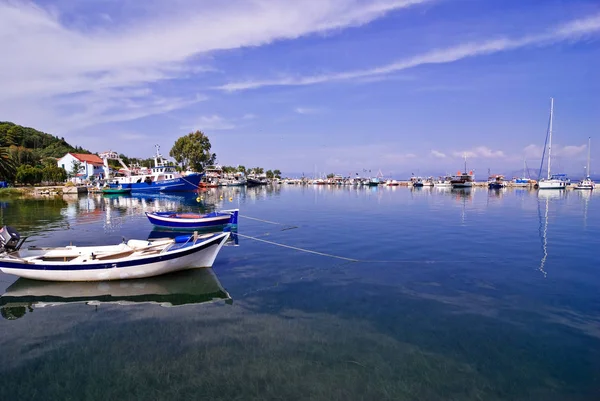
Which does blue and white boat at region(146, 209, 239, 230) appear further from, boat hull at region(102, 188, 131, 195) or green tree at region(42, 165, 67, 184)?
green tree at region(42, 165, 67, 184)

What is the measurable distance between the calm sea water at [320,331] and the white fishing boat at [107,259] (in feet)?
1.76

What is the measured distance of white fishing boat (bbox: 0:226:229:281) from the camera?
14055mm

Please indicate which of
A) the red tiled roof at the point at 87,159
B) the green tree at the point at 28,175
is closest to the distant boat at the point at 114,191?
the green tree at the point at 28,175

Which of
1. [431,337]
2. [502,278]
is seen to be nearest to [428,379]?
[431,337]

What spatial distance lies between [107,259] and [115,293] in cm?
199

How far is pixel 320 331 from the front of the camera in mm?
10305

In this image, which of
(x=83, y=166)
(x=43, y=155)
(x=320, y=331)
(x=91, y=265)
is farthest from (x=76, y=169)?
(x=320, y=331)

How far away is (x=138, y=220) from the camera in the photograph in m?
35.7

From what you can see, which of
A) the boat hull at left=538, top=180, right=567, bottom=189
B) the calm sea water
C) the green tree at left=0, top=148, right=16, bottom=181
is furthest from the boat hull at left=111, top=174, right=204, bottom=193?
the boat hull at left=538, top=180, right=567, bottom=189

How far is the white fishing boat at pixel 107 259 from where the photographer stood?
14.1 m

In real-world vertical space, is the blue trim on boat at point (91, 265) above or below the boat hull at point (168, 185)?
below

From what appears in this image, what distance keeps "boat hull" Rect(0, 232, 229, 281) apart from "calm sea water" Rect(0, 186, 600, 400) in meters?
0.46

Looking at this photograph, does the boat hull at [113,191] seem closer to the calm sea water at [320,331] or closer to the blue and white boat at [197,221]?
the blue and white boat at [197,221]

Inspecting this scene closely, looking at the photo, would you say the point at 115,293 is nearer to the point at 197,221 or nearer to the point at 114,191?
the point at 197,221
